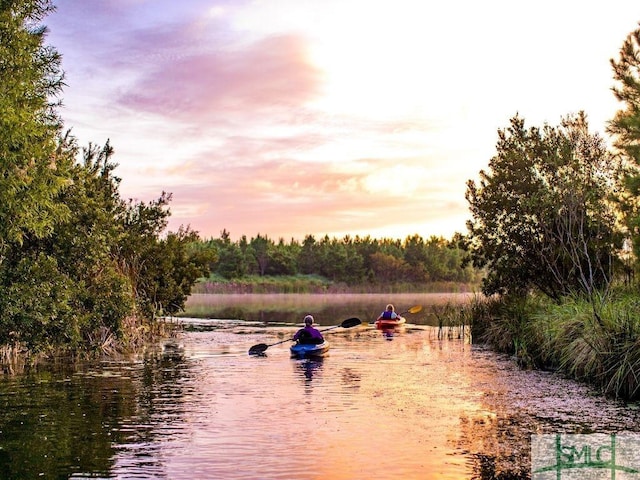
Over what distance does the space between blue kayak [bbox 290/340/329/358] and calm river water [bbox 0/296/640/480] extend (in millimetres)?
523

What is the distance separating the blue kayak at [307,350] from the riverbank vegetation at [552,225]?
237 inches

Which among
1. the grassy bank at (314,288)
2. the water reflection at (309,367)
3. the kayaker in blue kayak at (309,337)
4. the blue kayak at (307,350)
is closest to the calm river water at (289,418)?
the water reflection at (309,367)

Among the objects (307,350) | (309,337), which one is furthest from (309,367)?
(309,337)

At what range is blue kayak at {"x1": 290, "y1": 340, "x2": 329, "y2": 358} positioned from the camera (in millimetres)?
25016

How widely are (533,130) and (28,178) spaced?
18987 millimetres

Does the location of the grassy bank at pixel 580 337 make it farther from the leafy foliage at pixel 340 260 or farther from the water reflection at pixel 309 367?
the leafy foliage at pixel 340 260

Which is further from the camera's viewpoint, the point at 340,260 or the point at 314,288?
the point at 340,260

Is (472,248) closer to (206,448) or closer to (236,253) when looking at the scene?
(206,448)

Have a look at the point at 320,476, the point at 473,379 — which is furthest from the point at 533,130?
the point at 320,476

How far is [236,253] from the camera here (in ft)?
339

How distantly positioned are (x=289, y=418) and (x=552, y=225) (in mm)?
17067

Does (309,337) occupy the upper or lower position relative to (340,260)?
lower

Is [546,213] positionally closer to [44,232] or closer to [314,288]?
[44,232]

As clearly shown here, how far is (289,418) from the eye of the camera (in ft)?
48.4
